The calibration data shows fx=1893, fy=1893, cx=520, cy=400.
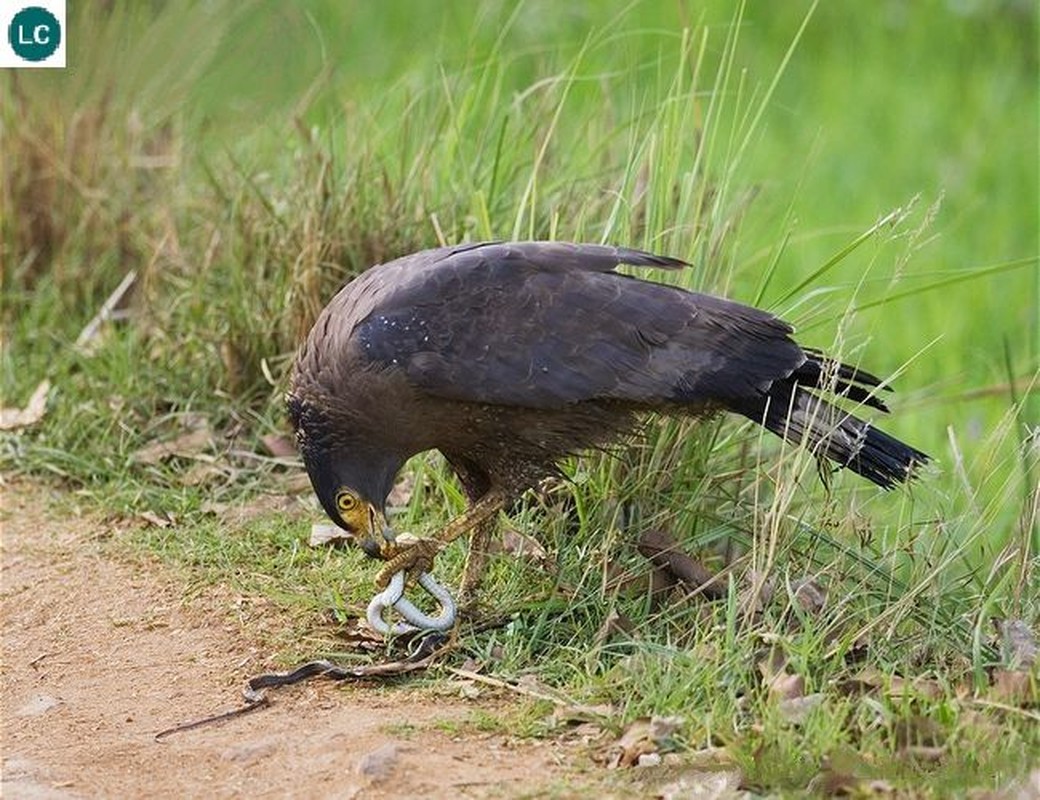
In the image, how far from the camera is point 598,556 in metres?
4.88

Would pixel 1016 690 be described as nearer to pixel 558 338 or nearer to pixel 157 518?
pixel 558 338

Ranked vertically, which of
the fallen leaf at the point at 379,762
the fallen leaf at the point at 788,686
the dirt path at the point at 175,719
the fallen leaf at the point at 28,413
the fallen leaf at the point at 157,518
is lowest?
the dirt path at the point at 175,719

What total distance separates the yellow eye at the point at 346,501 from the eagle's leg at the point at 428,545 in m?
0.13

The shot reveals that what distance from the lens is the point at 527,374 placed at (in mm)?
4656

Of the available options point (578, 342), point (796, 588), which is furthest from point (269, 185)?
point (796, 588)

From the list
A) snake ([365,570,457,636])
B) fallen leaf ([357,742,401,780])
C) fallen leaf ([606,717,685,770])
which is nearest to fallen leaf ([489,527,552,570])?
snake ([365,570,457,636])

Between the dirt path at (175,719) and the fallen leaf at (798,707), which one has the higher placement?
the fallen leaf at (798,707)

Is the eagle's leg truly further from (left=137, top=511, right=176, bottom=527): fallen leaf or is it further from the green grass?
(left=137, top=511, right=176, bottom=527): fallen leaf

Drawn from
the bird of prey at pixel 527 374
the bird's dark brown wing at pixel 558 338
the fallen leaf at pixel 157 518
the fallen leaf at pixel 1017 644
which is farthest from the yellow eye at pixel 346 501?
the fallen leaf at pixel 1017 644

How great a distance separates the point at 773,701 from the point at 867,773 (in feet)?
0.95

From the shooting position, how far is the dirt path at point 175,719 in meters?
3.90

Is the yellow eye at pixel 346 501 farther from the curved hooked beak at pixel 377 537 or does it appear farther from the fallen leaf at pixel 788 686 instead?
the fallen leaf at pixel 788 686

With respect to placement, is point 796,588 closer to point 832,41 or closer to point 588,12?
point 588,12

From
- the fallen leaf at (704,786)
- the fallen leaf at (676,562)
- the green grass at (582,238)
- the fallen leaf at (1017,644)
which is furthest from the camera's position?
the fallen leaf at (676,562)
